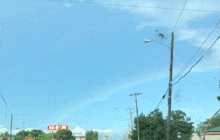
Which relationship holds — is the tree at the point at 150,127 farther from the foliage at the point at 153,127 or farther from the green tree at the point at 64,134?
the green tree at the point at 64,134

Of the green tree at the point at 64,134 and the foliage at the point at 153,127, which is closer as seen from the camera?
the foliage at the point at 153,127

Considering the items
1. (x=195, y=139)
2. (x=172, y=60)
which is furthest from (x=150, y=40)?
(x=195, y=139)

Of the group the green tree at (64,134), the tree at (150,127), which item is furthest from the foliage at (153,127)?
the green tree at (64,134)

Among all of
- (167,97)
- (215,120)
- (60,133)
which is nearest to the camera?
(167,97)

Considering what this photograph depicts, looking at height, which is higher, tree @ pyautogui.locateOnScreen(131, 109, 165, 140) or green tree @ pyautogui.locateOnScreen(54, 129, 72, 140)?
tree @ pyautogui.locateOnScreen(131, 109, 165, 140)

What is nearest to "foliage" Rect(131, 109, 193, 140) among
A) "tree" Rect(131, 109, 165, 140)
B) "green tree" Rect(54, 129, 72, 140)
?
"tree" Rect(131, 109, 165, 140)

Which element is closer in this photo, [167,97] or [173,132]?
[167,97]

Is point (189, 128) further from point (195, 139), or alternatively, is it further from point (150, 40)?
point (150, 40)

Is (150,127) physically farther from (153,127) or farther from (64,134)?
(64,134)

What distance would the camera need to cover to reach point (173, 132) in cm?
6881

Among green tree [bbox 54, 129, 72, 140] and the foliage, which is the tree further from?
green tree [bbox 54, 129, 72, 140]

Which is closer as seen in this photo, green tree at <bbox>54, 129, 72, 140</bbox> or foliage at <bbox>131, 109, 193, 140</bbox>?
foliage at <bbox>131, 109, 193, 140</bbox>

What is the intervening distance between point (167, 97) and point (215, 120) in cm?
12010

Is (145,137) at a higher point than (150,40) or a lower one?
A: lower
